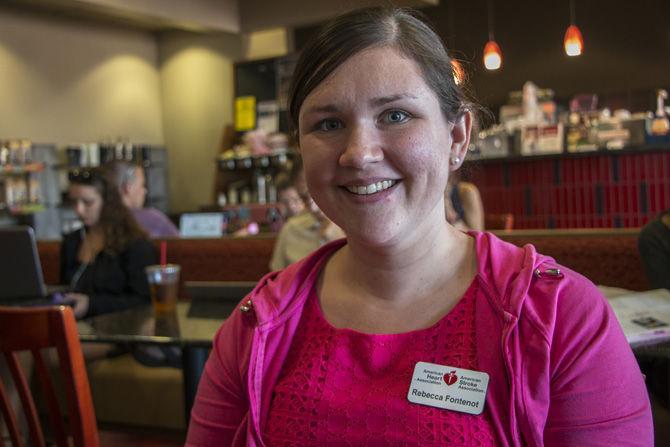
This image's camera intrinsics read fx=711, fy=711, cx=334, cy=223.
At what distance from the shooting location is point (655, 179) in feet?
20.1

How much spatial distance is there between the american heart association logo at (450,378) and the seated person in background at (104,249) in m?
2.38

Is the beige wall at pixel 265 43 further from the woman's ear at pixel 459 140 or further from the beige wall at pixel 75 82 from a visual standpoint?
the woman's ear at pixel 459 140

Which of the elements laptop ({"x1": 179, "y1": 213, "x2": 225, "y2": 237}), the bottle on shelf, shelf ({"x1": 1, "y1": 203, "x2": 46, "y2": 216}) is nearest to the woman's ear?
laptop ({"x1": 179, "y1": 213, "x2": 225, "y2": 237})

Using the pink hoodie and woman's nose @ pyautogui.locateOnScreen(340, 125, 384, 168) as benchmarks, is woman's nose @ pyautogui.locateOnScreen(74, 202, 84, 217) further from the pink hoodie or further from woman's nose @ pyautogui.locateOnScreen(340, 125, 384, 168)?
woman's nose @ pyautogui.locateOnScreen(340, 125, 384, 168)

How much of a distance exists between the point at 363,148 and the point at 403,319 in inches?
10.9

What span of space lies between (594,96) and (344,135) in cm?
683

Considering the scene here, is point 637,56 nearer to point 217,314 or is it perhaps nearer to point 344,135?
point 217,314

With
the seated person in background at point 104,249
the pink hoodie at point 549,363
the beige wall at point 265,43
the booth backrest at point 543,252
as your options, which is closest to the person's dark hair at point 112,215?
the seated person in background at point 104,249

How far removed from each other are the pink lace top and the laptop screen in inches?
75.2

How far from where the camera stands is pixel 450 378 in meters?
0.99

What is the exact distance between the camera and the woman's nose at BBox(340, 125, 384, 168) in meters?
1.02

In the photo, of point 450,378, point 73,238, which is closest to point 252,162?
point 73,238

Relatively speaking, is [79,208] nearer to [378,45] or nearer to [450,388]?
[378,45]

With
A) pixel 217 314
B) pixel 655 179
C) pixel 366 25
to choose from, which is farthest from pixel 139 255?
pixel 655 179
